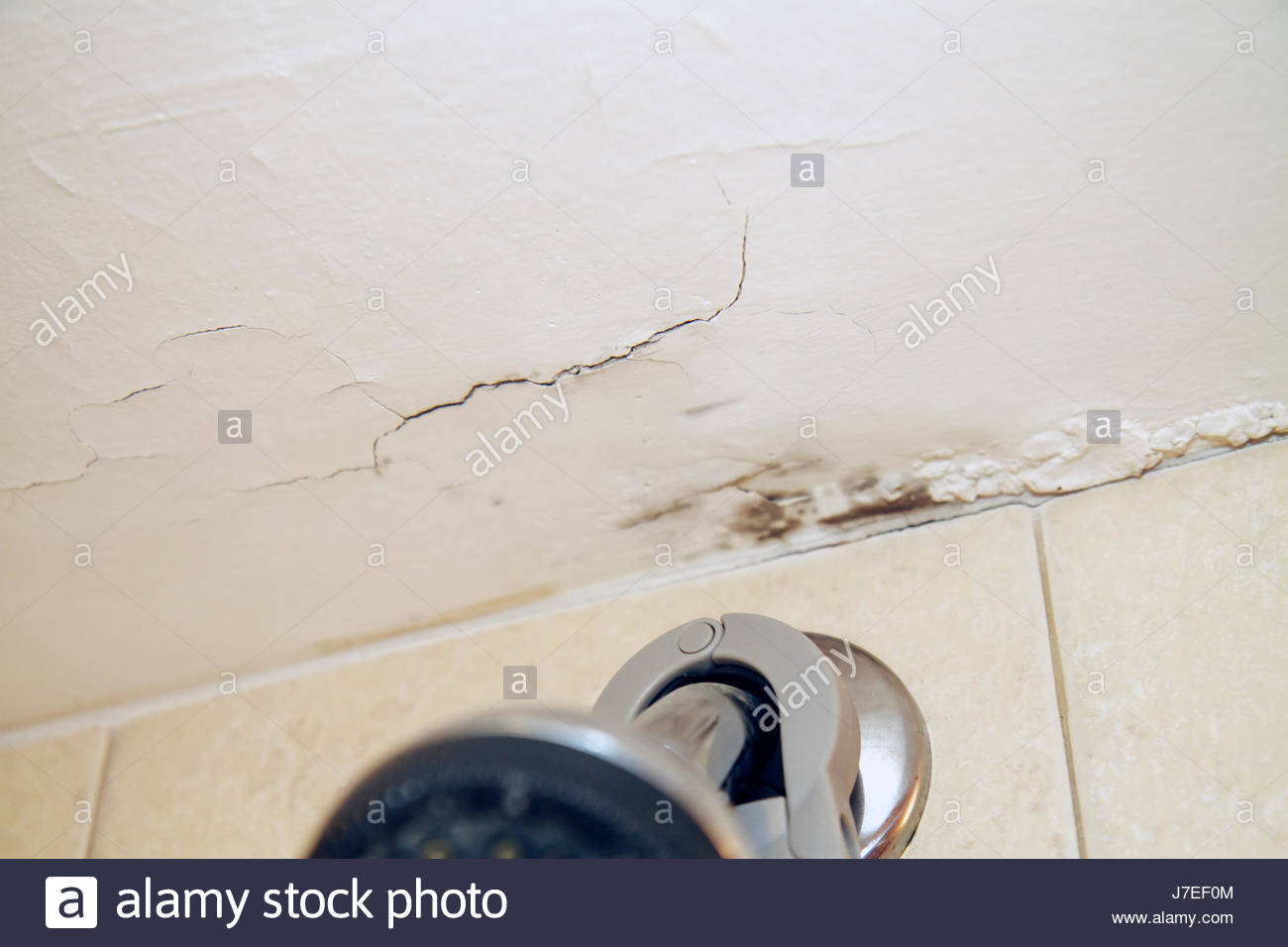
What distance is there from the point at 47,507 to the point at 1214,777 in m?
1.04

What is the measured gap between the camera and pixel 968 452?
33.2 inches

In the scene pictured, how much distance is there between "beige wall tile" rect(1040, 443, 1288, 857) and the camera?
667 millimetres

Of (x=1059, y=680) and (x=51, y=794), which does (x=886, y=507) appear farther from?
(x=51, y=794)

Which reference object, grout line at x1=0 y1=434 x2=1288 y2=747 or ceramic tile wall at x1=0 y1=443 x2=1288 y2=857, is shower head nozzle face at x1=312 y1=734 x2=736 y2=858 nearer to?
ceramic tile wall at x1=0 y1=443 x2=1288 y2=857

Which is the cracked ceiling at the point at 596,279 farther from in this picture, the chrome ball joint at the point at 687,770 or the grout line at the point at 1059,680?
the chrome ball joint at the point at 687,770

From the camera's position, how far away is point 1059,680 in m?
0.74

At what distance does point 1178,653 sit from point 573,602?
1.75ft

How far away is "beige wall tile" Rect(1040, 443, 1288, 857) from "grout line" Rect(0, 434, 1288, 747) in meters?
0.02

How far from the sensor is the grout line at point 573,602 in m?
0.83

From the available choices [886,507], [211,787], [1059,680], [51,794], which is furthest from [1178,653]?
[51,794]

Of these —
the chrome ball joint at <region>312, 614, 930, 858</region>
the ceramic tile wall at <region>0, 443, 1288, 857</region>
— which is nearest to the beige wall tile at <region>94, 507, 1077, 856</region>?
the ceramic tile wall at <region>0, 443, 1288, 857</region>

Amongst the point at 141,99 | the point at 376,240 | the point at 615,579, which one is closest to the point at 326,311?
the point at 376,240
